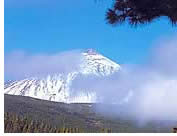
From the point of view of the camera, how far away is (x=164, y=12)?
190 inches

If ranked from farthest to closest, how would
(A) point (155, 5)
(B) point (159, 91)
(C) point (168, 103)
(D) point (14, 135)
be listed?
(C) point (168, 103)
(B) point (159, 91)
(A) point (155, 5)
(D) point (14, 135)

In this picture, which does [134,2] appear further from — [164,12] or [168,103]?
[168,103]

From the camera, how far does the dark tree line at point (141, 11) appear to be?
4.71m

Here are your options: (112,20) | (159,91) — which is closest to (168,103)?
(159,91)

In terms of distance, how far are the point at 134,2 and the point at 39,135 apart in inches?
70.6

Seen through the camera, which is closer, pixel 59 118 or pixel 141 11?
pixel 141 11

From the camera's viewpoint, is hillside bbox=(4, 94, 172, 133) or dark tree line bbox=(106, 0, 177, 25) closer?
dark tree line bbox=(106, 0, 177, 25)

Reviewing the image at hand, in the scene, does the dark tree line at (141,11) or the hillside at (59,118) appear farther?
the hillside at (59,118)

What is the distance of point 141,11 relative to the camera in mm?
4957

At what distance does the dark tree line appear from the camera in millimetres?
4715

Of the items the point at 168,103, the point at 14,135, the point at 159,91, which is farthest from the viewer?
the point at 168,103
